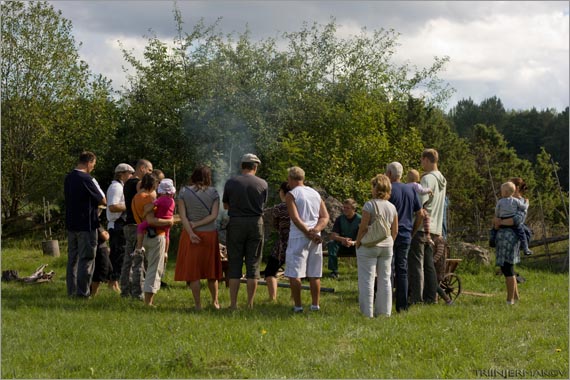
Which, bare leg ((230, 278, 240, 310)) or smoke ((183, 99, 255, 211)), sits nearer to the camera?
bare leg ((230, 278, 240, 310))

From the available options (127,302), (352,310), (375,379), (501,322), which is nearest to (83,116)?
(127,302)

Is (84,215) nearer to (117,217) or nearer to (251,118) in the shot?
(117,217)

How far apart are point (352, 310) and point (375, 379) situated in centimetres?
316

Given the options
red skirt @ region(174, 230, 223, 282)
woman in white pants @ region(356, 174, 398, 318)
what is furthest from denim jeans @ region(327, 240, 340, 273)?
woman in white pants @ region(356, 174, 398, 318)

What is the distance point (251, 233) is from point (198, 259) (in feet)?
2.31

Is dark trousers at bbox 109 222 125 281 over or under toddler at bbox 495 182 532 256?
under

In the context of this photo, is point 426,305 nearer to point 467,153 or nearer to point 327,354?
point 327,354

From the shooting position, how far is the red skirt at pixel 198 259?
9.12 meters

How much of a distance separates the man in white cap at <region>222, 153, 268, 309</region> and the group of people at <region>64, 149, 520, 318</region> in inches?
0.5

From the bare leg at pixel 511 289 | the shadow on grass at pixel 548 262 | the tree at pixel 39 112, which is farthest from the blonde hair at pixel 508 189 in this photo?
the tree at pixel 39 112

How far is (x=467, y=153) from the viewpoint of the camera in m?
29.7

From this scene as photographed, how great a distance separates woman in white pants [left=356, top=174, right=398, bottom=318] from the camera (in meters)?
8.64

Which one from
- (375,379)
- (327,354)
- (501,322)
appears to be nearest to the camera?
(375,379)

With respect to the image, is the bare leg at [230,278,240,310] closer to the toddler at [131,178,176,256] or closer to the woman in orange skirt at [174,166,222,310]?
the woman in orange skirt at [174,166,222,310]
